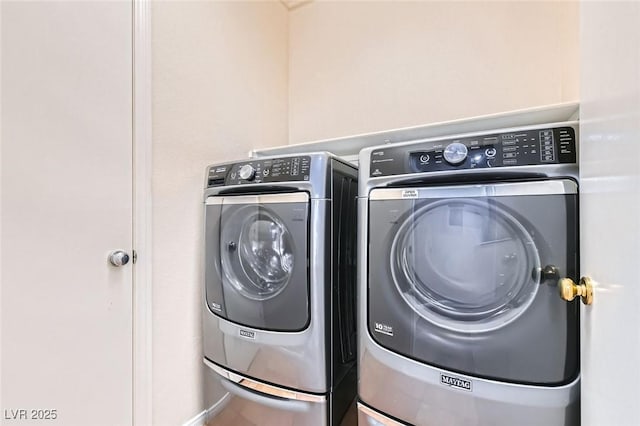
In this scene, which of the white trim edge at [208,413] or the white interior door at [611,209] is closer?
the white interior door at [611,209]

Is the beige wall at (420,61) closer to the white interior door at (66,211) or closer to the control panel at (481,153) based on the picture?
the control panel at (481,153)

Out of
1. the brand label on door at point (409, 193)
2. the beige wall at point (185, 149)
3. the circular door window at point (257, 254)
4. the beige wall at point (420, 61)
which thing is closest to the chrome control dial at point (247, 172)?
the circular door window at point (257, 254)

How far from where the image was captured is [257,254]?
4.04ft

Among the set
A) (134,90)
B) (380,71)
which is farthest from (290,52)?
(134,90)

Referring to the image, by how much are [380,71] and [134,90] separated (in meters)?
1.30

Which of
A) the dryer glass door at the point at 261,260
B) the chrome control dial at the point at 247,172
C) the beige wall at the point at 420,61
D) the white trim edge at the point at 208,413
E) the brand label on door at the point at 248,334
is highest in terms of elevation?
the beige wall at the point at 420,61

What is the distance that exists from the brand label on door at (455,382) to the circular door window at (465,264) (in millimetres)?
136

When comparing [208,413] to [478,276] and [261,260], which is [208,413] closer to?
[261,260]

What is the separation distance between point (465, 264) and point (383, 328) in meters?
0.32

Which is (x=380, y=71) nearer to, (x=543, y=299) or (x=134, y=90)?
(x=134, y=90)

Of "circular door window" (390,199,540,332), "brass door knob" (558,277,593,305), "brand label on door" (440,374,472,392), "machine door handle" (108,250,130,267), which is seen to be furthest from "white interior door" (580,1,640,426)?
"machine door handle" (108,250,130,267)

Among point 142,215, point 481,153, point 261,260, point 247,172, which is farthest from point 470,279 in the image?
point 142,215

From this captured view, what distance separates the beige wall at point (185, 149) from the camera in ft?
4.11

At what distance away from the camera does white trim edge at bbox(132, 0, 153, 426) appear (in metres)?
1.17
